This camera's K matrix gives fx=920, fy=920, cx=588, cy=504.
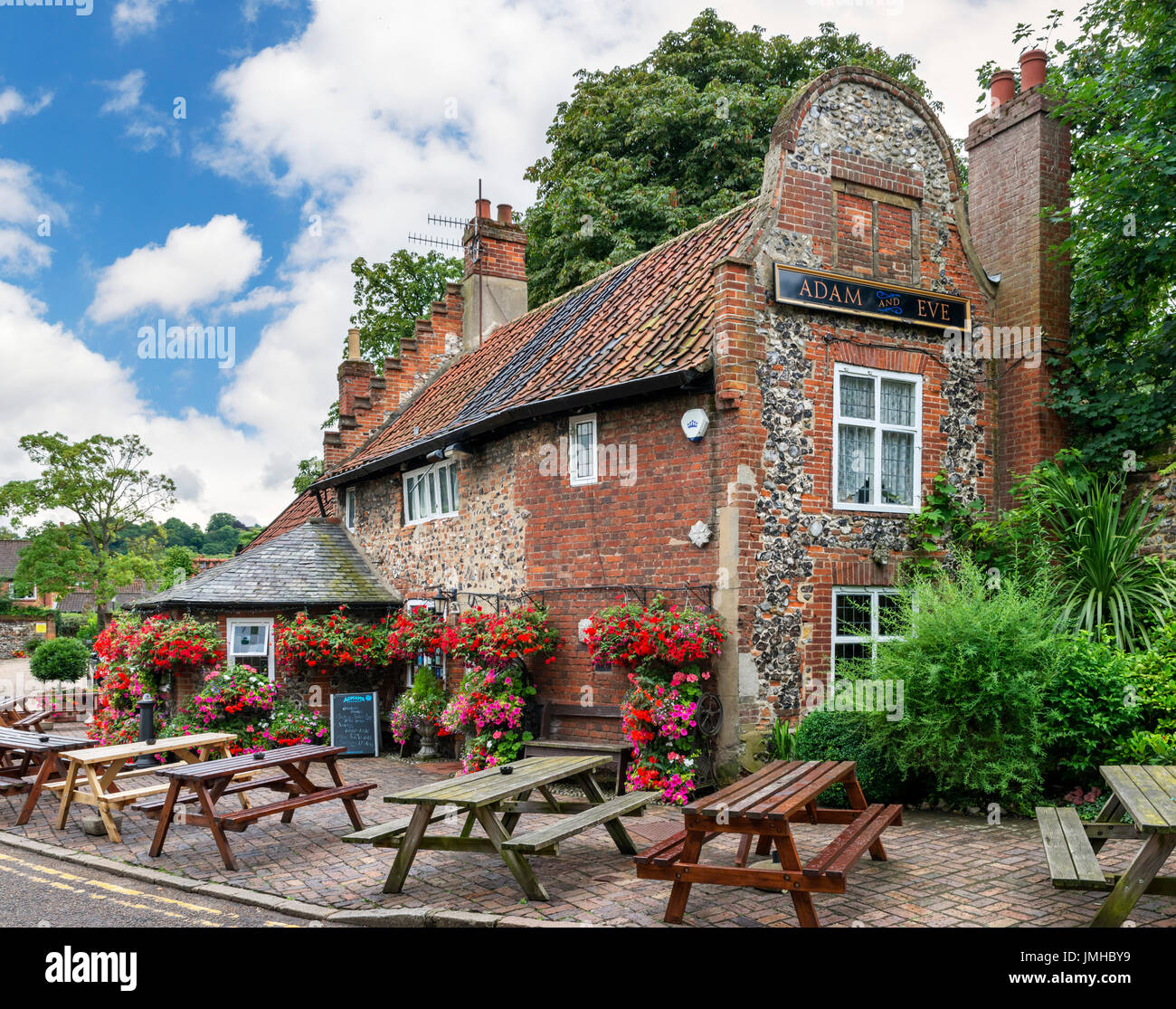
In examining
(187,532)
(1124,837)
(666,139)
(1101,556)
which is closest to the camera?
(1124,837)

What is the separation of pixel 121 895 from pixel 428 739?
7.53 m

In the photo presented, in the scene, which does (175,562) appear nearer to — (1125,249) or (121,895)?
(121,895)

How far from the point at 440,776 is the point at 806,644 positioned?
18.3 feet

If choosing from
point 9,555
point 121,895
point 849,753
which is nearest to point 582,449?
point 849,753

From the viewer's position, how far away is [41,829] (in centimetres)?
995

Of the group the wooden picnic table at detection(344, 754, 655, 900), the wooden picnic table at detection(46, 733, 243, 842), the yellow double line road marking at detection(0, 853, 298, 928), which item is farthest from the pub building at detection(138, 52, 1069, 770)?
the yellow double line road marking at detection(0, 853, 298, 928)

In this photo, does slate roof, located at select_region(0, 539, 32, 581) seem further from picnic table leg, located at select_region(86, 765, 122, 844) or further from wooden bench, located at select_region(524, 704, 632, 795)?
wooden bench, located at select_region(524, 704, 632, 795)

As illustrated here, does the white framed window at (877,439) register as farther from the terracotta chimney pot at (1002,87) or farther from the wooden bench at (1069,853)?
the wooden bench at (1069,853)

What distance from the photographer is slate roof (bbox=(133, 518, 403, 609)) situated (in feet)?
51.3

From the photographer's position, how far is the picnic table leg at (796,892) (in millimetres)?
5609

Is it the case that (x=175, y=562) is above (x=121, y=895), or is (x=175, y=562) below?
above

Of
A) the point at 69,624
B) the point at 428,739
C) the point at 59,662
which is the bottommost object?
the point at 69,624

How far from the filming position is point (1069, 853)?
18.3 ft
